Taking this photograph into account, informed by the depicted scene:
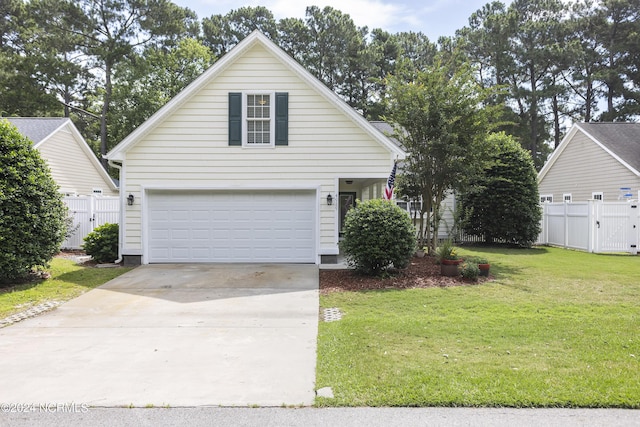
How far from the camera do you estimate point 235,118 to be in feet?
37.1

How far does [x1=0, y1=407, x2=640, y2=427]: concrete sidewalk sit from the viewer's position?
3.16 metres

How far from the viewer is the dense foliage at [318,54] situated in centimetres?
2720

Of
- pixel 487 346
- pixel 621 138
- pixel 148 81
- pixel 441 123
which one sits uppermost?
pixel 148 81

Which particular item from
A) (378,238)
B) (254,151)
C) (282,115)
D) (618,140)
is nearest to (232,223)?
(254,151)

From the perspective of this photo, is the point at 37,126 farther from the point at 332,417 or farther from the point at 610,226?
the point at 610,226

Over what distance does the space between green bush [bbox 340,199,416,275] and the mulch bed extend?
0.30m

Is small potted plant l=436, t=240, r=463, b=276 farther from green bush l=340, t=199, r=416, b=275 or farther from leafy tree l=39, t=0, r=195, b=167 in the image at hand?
leafy tree l=39, t=0, r=195, b=167

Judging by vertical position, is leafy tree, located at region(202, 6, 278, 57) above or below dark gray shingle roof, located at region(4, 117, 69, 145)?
above

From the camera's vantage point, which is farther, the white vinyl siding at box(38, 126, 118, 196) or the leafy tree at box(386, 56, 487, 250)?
the white vinyl siding at box(38, 126, 118, 196)

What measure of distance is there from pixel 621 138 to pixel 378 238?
1572 cm

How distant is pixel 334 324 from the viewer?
595 cm

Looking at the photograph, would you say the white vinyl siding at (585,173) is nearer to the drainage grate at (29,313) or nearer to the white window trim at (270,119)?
the white window trim at (270,119)

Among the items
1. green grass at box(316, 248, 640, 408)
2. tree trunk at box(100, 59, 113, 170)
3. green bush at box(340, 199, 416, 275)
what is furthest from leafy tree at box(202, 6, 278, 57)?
green grass at box(316, 248, 640, 408)

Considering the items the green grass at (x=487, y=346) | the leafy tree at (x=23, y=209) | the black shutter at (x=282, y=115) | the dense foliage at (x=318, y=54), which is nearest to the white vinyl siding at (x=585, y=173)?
the dense foliage at (x=318, y=54)
